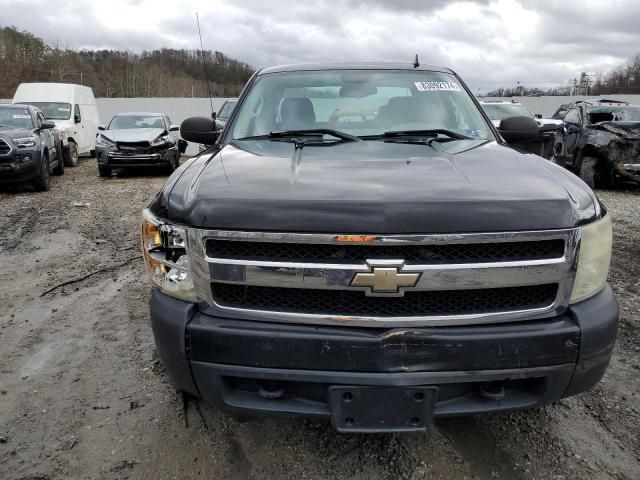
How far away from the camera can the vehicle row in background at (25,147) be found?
8.99 metres

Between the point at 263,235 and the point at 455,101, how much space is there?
2.07 meters

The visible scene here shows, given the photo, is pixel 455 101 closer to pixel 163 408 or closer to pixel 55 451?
pixel 163 408

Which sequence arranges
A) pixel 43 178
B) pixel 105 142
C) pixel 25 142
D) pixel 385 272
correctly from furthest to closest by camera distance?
pixel 105 142 → pixel 43 178 → pixel 25 142 → pixel 385 272

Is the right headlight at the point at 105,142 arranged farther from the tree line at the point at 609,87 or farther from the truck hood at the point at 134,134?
the tree line at the point at 609,87

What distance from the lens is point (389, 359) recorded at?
6.15 ft

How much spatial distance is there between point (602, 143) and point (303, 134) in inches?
351

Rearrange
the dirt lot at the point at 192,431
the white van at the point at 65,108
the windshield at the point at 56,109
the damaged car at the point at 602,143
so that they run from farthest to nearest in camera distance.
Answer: the windshield at the point at 56,109 < the white van at the point at 65,108 < the damaged car at the point at 602,143 < the dirt lot at the point at 192,431

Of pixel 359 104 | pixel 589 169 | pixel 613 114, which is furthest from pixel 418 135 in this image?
pixel 613 114

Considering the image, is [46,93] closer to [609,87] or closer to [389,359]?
[389,359]

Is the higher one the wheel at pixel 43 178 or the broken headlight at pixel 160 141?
the broken headlight at pixel 160 141

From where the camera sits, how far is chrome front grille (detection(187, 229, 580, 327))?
6.07ft

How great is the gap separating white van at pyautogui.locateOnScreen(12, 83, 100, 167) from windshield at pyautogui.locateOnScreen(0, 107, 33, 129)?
12.1 feet

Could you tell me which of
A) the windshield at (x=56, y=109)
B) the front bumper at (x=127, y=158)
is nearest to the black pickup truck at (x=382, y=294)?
the front bumper at (x=127, y=158)

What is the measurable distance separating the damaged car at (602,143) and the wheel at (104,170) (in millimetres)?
10242
